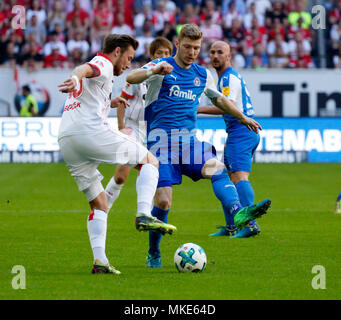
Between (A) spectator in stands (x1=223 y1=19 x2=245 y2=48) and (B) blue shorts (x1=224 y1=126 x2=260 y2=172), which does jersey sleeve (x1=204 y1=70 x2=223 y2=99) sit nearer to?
(B) blue shorts (x1=224 y1=126 x2=260 y2=172)

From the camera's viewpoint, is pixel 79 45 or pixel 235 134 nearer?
pixel 235 134

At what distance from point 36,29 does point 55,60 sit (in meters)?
1.15

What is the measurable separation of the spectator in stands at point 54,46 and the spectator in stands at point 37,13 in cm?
63

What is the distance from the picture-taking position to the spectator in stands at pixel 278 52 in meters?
24.0

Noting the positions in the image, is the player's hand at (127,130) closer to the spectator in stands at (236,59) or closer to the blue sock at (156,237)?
the blue sock at (156,237)

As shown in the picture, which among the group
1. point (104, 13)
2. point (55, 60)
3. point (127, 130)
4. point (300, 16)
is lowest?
point (127, 130)

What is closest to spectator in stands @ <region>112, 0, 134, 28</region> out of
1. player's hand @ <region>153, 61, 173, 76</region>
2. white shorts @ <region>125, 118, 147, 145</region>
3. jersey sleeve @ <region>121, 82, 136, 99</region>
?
white shorts @ <region>125, 118, 147, 145</region>

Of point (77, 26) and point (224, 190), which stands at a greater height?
point (77, 26)

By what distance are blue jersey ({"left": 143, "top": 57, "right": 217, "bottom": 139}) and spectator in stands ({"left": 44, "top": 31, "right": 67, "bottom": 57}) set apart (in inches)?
640

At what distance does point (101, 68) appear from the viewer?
6.59m

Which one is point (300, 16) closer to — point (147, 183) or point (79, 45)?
point (79, 45)

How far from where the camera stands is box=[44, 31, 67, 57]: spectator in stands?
2356 centimetres

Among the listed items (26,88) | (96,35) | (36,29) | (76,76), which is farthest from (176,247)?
(36,29)
